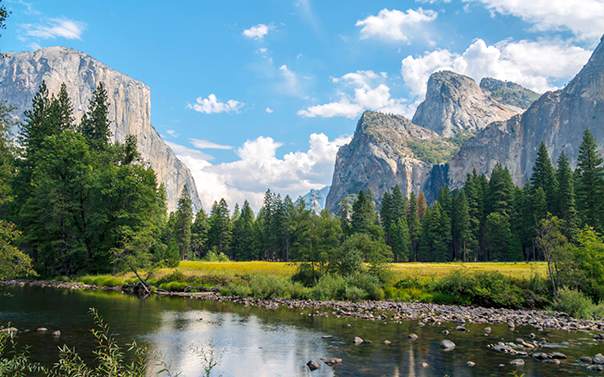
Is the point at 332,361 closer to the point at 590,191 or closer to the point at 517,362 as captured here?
the point at 517,362

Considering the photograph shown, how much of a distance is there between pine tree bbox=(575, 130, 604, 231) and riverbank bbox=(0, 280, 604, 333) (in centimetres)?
4273

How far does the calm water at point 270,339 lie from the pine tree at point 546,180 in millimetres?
63397

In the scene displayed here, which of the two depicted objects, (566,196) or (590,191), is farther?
(566,196)

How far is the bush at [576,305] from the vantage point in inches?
1472

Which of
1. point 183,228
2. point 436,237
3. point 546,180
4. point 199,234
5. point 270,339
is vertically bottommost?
point 270,339

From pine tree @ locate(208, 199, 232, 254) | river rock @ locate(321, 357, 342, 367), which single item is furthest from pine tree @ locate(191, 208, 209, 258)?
river rock @ locate(321, 357, 342, 367)

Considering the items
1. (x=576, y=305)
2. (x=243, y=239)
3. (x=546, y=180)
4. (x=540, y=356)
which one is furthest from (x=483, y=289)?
(x=243, y=239)

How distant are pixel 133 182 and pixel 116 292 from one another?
1836 centimetres

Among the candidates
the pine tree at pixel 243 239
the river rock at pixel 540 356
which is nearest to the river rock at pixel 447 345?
the river rock at pixel 540 356

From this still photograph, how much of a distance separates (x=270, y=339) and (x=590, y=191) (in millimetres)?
70816

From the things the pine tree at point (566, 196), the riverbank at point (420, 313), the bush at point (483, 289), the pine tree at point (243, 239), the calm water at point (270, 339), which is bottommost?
the riverbank at point (420, 313)

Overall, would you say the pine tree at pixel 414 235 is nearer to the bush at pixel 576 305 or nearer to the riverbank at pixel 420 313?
the riverbank at pixel 420 313

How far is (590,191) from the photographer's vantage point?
76.9 m

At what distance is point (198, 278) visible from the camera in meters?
53.8
